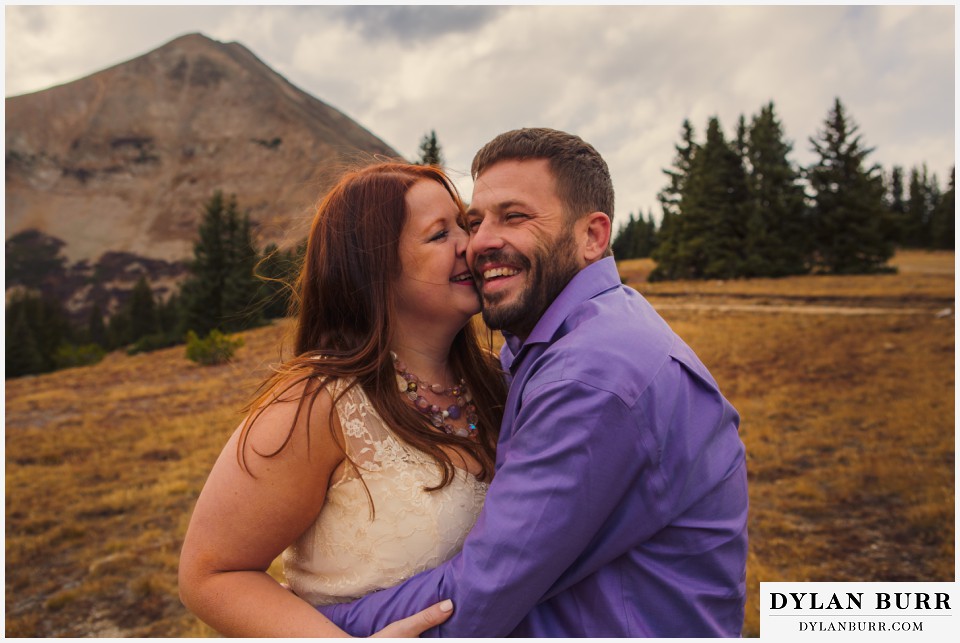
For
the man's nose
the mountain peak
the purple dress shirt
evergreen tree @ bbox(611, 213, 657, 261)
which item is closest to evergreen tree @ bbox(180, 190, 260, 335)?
evergreen tree @ bbox(611, 213, 657, 261)

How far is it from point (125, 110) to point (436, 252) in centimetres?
15917

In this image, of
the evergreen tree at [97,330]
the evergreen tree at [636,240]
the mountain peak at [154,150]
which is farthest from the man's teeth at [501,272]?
the mountain peak at [154,150]

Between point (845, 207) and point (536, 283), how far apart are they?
37966 mm

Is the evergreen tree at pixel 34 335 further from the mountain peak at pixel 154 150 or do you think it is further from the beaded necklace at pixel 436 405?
the mountain peak at pixel 154 150

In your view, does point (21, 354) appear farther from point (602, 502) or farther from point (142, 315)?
point (602, 502)

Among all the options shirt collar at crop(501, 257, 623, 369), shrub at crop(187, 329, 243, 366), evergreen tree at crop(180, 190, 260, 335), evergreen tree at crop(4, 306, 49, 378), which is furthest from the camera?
evergreen tree at crop(180, 190, 260, 335)

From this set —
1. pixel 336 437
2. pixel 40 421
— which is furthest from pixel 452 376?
pixel 40 421

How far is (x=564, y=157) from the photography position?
8.20 ft

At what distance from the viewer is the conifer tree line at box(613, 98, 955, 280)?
33.1 meters

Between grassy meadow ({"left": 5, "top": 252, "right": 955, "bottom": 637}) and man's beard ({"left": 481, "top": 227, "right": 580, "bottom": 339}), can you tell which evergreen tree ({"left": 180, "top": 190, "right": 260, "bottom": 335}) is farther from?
man's beard ({"left": 481, "top": 227, "right": 580, "bottom": 339})

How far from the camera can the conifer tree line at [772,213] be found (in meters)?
33.1

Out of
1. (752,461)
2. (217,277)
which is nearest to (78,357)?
(217,277)

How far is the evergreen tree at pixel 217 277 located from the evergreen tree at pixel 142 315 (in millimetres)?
13897

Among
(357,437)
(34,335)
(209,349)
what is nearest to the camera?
(357,437)
